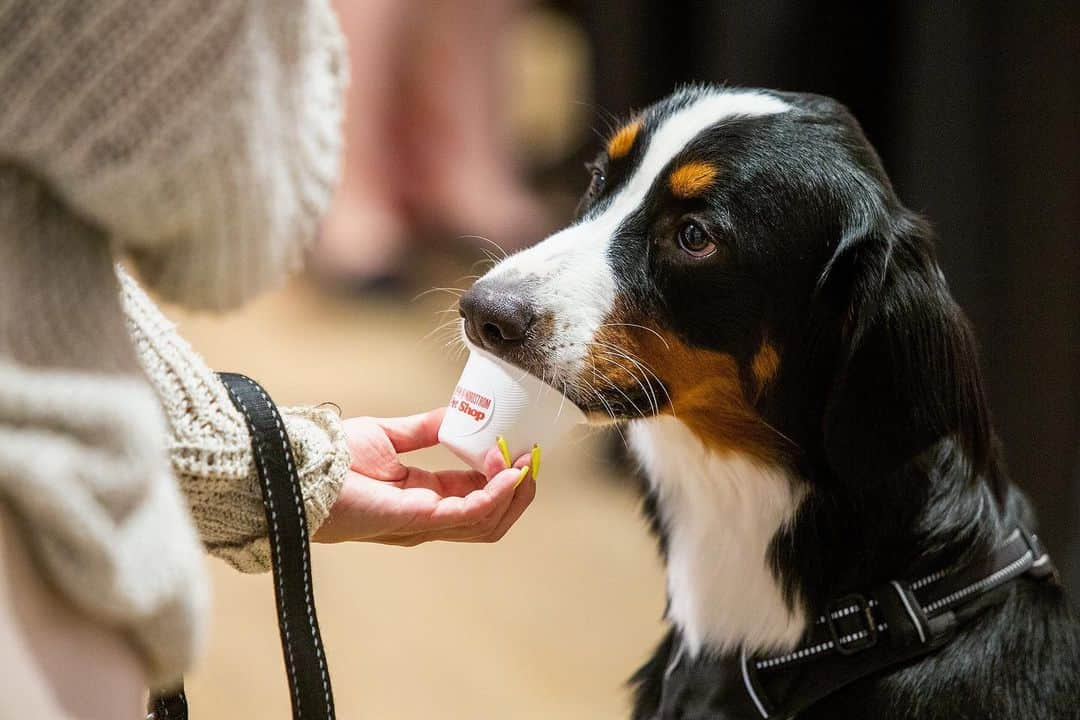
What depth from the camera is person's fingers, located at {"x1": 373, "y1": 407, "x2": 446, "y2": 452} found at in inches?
53.7

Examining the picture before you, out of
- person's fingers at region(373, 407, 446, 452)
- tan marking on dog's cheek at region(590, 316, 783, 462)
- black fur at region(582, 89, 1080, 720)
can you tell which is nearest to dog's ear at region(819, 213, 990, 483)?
black fur at region(582, 89, 1080, 720)

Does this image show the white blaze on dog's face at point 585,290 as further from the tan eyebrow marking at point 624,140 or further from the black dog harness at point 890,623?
the black dog harness at point 890,623

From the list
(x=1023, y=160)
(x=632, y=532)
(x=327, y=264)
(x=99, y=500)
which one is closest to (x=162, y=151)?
(x=99, y=500)

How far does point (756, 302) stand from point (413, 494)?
433 millimetres

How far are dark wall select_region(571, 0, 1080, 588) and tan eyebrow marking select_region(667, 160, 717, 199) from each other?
1.03m

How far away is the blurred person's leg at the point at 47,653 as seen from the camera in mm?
729

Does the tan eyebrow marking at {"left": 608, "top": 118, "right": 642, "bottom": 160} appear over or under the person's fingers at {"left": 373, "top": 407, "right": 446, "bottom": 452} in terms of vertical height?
over

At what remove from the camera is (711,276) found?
4.32 feet

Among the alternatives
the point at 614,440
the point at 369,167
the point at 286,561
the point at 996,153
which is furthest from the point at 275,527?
the point at 369,167

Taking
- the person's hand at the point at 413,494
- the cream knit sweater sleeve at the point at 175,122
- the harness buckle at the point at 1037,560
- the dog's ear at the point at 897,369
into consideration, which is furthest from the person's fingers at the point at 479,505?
the harness buckle at the point at 1037,560

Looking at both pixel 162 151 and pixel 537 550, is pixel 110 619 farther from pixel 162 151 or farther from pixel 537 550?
pixel 537 550

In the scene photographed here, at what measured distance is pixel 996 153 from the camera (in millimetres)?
2164

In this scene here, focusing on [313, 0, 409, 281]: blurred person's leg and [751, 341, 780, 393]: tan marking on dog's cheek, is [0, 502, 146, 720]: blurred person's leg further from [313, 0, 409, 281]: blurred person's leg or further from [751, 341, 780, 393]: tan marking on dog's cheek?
[313, 0, 409, 281]: blurred person's leg

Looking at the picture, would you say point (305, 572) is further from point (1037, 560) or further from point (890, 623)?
point (1037, 560)
